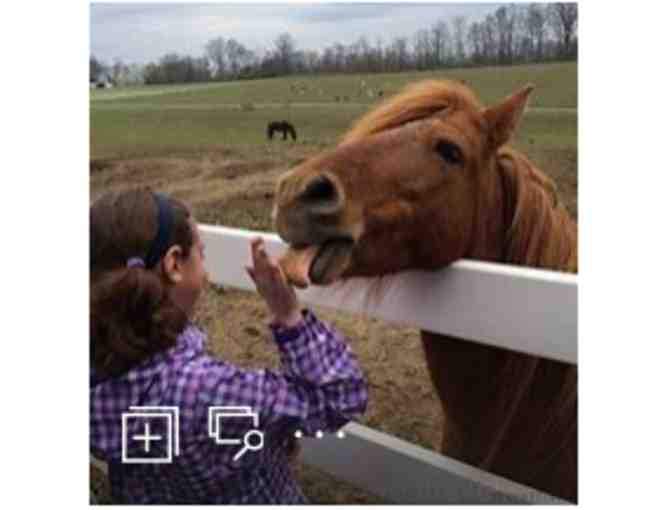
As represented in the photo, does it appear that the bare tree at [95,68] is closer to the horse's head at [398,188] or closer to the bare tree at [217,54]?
the bare tree at [217,54]

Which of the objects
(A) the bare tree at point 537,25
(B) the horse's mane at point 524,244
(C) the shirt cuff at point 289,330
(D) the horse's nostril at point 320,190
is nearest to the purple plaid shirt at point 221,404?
(C) the shirt cuff at point 289,330

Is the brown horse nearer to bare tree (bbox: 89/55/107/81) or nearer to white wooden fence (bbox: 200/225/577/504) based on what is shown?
white wooden fence (bbox: 200/225/577/504)

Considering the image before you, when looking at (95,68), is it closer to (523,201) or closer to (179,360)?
(179,360)

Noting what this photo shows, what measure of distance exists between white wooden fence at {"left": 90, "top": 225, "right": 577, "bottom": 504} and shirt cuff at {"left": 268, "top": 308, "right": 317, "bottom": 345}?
20 cm

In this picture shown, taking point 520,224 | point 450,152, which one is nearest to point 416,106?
point 450,152

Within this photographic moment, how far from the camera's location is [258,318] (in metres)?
1.29

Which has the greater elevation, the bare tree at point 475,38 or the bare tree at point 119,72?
the bare tree at point 475,38

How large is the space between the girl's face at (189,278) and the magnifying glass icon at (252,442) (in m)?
0.15

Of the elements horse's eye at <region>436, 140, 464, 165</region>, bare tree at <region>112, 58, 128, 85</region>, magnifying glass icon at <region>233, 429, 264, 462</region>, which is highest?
bare tree at <region>112, 58, 128, 85</region>

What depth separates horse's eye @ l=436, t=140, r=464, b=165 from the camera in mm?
1042

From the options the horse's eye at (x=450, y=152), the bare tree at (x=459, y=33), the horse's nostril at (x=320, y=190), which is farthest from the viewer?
the bare tree at (x=459, y=33)

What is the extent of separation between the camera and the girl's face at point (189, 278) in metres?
0.98

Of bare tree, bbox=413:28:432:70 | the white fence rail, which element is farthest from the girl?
bare tree, bbox=413:28:432:70

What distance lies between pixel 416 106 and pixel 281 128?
0.26m
